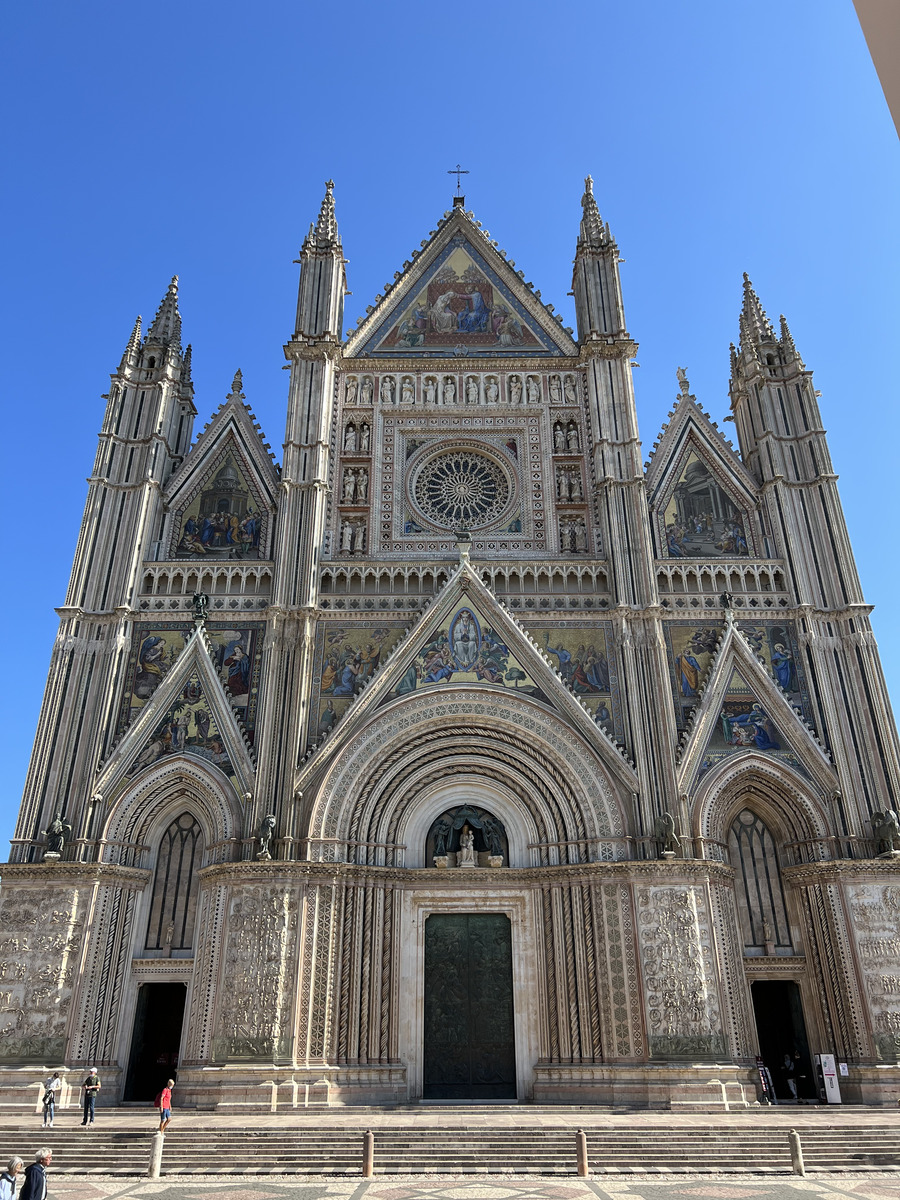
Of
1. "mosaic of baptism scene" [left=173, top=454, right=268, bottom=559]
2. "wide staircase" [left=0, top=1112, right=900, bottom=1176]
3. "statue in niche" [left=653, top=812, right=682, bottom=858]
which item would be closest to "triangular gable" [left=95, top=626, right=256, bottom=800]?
"mosaic of baptism scene" [left=173, top=454, right=268, bottom=559]

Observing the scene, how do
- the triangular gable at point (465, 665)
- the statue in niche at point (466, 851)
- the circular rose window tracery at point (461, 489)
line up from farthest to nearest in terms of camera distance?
the circular rose window tracery at point (461, 489), the triangular gable at point (465, 665), the statue in niche at point (466, 851)

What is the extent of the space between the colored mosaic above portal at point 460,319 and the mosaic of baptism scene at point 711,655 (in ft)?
32.9

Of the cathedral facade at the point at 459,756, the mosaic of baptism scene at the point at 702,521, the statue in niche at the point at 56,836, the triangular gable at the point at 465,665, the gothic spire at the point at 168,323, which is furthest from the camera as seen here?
the gothic spire at the point at 168,323

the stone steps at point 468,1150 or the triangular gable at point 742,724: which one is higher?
the triangular gable at point 742,724

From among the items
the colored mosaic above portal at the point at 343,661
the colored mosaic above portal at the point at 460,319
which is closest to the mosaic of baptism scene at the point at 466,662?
the colored mosaic above portal at the point at 343,661

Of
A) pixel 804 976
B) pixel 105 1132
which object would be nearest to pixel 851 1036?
pixel 804 976

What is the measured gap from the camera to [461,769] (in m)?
22.4

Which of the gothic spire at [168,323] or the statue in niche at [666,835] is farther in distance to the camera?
the gothic spire at [168,323]

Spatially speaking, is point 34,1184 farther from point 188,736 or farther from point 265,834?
point 188,736

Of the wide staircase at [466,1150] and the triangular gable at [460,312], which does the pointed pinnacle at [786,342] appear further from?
the wide staircase at [466,1150]

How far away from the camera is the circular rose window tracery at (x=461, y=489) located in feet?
83.9

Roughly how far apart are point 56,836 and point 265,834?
4.73 m

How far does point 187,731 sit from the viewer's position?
21969 mm

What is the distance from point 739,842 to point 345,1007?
9939mm
